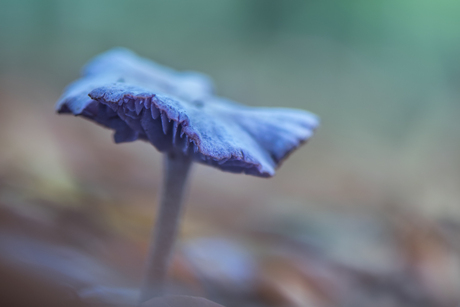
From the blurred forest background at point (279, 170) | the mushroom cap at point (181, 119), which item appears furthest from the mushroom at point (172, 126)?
the blurred forest background at point (279, 170)

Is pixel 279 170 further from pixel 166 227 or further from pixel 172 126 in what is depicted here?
pixel 172 126

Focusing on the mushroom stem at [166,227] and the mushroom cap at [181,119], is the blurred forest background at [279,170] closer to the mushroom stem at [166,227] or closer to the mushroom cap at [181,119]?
the mushroom stem at [166,227]

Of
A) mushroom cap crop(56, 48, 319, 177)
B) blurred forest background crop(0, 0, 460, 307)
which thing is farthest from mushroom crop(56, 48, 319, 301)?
blurred forest background crop(0, 0, 460, 307)

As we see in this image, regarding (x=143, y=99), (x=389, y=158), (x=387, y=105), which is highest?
(x=387, y=105)

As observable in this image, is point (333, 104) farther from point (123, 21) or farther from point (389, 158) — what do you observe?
point (123, 21)

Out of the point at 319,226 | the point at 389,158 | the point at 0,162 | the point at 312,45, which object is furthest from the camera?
the point at 312,45

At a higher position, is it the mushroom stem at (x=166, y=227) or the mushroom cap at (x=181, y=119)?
the mushroom cap at (x=181, y=119)

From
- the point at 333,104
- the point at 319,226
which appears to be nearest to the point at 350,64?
the point at 333,104
